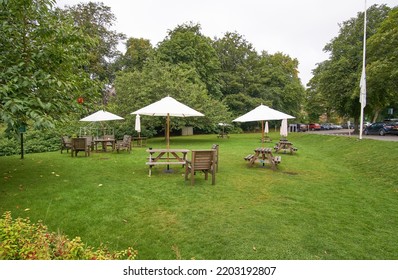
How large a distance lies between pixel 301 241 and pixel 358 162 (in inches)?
369

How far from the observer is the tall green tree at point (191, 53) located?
103 ft

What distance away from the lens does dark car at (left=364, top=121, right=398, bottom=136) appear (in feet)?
70.8

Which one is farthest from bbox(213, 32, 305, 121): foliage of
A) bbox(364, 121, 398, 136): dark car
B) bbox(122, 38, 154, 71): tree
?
bbox(364, 121, 398, 136): dark car

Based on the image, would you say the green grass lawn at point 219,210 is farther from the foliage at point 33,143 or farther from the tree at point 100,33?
the tree at point 100,33

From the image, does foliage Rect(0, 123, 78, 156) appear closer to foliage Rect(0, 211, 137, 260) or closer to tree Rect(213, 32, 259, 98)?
foliage Rect(0, 211, 137, 260)

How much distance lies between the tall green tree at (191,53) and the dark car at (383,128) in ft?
62.2

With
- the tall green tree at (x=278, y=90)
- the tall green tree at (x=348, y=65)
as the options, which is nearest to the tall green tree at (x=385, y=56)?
the tall green tree at (x=348, y=65)

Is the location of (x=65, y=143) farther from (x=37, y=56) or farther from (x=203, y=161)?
(x=203, y=161)

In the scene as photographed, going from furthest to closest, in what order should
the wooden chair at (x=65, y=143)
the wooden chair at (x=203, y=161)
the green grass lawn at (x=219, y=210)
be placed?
the wooden chair at (x=65, y=143) < the wooden chair at (x=203, y=161) < the green grass lawn at (x=219, y=210)

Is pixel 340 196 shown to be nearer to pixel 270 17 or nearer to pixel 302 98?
pixel 270 17

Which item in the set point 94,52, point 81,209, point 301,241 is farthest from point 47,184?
point 94,52

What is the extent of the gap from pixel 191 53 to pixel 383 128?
874 inches

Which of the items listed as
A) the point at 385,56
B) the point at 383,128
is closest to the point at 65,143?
the point at 385,56

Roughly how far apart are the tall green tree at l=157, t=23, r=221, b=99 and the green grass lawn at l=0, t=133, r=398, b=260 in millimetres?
24774
